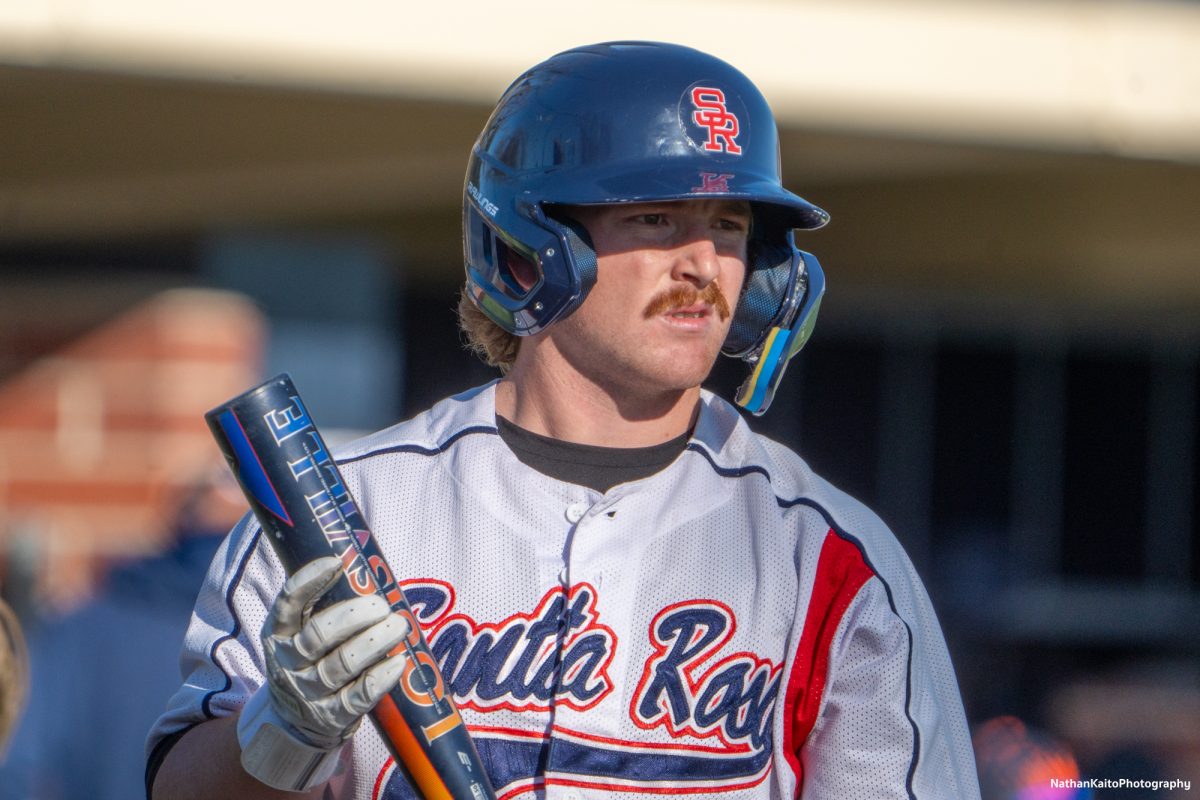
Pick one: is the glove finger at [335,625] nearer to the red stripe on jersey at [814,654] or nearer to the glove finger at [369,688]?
the glove finger at [369,688]

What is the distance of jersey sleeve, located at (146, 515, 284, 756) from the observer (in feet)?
7.14

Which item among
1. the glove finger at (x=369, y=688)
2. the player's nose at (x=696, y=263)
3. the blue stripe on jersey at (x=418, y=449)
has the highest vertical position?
the player's nose at (x=696, y=263)

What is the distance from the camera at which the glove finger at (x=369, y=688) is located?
73.0 inches

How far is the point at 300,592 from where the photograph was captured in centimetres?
185

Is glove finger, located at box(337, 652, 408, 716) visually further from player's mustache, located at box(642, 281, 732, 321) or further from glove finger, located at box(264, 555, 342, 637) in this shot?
player's mustache, located at box(642, 281, 732, 321)

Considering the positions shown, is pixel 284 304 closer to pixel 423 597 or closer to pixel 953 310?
pixel 953 310

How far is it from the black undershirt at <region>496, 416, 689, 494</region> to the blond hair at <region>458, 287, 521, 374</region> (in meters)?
0.31

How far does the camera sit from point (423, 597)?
2.18 metres

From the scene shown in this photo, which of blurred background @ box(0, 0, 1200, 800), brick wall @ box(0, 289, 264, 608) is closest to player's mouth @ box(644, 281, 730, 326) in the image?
blurred background @ box(0, 0, 1200, 800)

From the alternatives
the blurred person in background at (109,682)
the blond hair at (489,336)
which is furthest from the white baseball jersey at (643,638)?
the blurred person in background at (109,682)

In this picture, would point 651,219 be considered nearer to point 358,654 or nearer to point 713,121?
point 713,121

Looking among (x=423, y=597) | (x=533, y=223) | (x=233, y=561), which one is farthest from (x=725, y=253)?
(x=233, y=561)

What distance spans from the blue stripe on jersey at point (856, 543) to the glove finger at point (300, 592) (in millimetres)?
684

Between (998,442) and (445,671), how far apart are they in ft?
34.2
